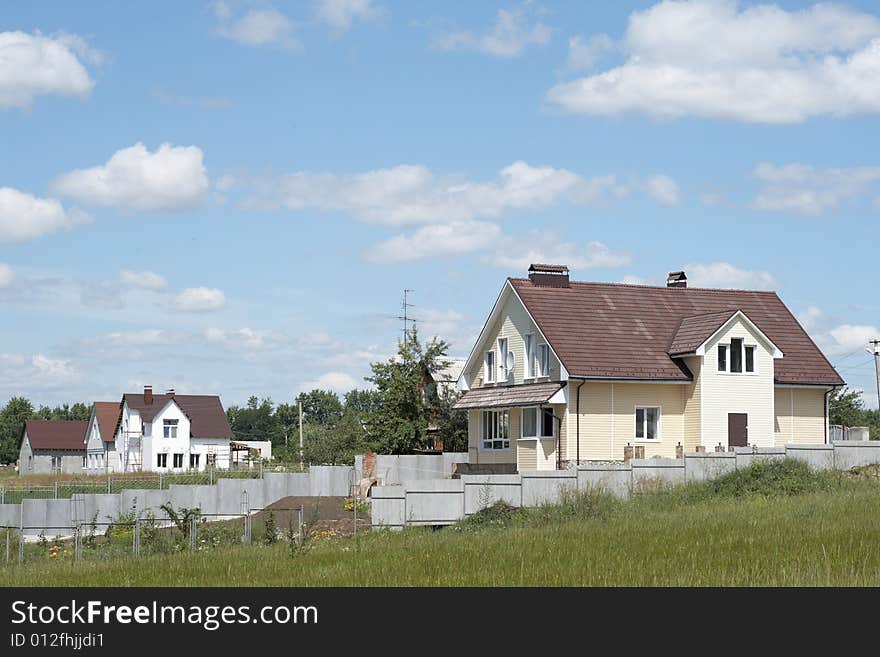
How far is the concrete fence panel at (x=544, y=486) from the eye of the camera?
33.4 meters

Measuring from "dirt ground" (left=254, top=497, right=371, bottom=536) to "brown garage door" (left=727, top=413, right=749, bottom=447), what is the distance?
15074mm

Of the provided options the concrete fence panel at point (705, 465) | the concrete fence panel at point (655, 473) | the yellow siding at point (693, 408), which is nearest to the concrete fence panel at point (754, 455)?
the concrete fence panel at point (705, 465)

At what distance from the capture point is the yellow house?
44.2 m

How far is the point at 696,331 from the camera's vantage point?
45781mm

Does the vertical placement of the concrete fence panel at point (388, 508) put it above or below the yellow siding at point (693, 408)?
below

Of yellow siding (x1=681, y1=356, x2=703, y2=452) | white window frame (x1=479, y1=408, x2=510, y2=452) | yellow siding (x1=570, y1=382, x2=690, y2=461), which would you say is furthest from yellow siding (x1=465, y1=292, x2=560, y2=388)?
yellow siding (x1=681, y1=356, x2=703, y2=452)

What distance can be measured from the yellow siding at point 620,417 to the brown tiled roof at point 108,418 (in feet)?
207

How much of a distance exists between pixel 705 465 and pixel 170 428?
213 feet

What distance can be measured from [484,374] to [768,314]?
41.9 feet

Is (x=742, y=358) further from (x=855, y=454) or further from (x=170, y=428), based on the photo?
(x=170, y=428)

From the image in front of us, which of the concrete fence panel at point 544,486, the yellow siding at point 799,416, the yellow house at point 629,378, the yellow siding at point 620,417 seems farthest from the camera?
the yellow siding at point 799,416

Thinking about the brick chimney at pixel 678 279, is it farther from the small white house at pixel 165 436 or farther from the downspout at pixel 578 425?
the small white house at pixel 165 436

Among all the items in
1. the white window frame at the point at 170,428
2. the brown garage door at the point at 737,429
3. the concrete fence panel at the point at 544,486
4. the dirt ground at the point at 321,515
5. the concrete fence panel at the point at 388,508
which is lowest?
the dirt ground at the point at 321,515
